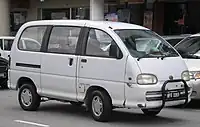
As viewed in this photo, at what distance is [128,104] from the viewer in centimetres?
910

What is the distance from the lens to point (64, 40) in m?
10.3

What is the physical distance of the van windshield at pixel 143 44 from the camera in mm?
9383

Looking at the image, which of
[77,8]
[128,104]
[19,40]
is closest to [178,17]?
[77,8]

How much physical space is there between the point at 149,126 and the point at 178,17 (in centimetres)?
1436

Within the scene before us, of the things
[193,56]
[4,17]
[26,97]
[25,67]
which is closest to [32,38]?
[25,67]

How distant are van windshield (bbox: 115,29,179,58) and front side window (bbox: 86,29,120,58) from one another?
0.78 ft

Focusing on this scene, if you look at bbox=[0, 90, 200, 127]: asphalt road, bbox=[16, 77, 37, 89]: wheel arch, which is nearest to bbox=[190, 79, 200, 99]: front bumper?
bbox=[0, 90, 200, 127]: asphalt road

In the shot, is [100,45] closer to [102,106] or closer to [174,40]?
[102,106]

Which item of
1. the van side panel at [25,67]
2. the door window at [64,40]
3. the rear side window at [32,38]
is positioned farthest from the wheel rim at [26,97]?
the door window at [64,40]

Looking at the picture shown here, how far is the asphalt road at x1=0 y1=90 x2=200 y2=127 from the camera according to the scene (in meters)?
9.45

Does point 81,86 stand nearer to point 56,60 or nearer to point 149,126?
point 56,60

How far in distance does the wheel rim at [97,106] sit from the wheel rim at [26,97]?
6.57 feet

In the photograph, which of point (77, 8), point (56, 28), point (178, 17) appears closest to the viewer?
point (56, 28)

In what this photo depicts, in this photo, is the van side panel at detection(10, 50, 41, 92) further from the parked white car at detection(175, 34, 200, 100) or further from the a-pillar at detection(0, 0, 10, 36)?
the a-pillar at detection(0, 0, 10, 36)
